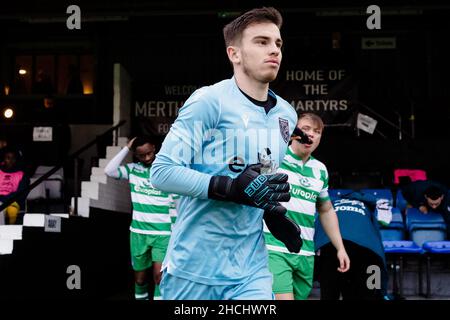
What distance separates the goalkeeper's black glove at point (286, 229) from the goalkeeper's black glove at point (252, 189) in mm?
251

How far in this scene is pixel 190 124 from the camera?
2965 millimetres

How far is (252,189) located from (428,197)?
6.84 metres

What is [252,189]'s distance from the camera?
9.29ft

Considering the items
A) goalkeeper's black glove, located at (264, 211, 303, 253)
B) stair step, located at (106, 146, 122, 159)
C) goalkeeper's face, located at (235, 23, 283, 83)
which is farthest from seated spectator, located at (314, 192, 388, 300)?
stair step, located at (106, 146, 122, 159)

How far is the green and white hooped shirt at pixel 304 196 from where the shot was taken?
517 cm

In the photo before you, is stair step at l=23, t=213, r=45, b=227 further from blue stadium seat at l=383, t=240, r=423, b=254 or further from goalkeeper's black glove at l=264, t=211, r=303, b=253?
goalkeeper's black glove at l=264, t=211, r=303, b=253

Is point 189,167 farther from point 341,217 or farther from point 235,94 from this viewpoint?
point 341,217

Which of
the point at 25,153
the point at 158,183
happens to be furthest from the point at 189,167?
the point at 25,153

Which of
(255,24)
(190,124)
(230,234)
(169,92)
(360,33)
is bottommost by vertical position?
(230,234)

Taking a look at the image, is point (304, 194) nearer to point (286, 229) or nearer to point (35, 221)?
point (286, 229)

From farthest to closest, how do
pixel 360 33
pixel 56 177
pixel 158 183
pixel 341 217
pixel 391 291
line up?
pixel 360 33, pixel 56 177, pixel 391 291, pixel 341 217, pixel 158 183

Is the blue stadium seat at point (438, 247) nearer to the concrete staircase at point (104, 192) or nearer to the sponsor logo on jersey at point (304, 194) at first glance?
the sponsor logo on jersey at point (304, 194)

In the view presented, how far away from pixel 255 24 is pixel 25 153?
10177mm

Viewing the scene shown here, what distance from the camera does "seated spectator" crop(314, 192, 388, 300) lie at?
5.86m
